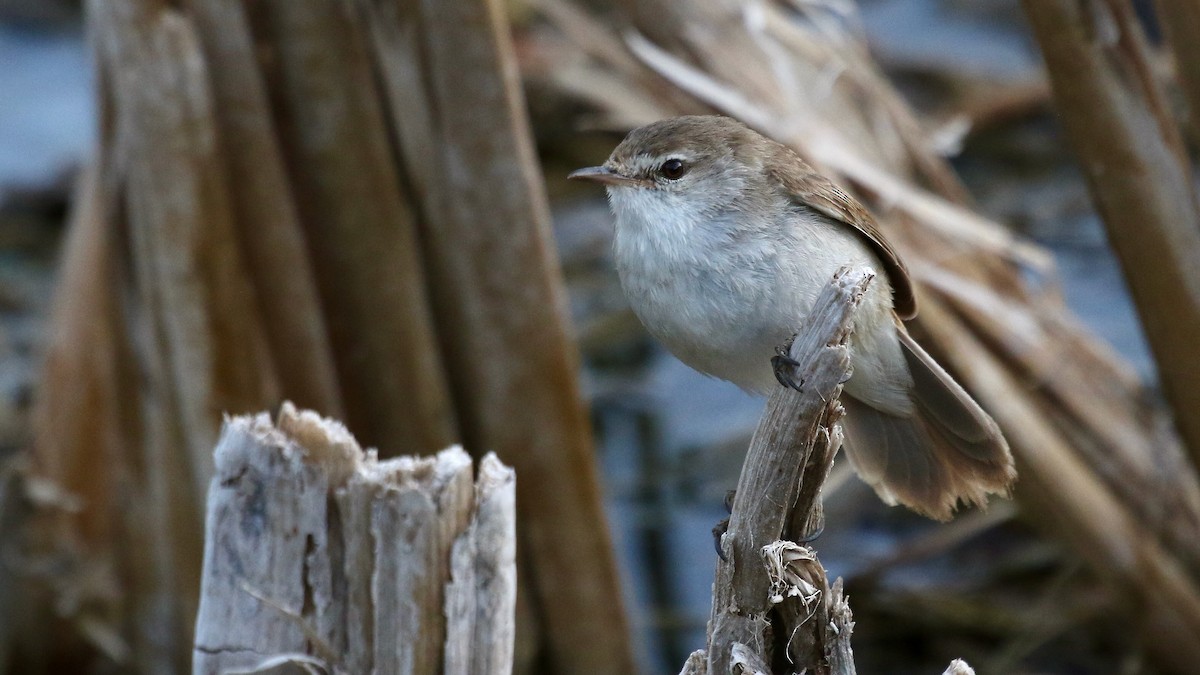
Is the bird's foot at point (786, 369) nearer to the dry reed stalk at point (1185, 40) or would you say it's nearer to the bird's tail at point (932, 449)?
the bird's tail at point (932, 449)

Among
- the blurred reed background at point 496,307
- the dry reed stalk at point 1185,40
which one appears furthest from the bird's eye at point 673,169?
the dry reed stalk at point 1185,40

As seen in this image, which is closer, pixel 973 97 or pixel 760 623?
pixel 760 623

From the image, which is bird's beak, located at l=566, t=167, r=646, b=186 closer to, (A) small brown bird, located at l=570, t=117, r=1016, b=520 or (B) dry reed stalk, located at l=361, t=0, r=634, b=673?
(A) small brown bird, located at l=570, t=117, r=1016, b=520

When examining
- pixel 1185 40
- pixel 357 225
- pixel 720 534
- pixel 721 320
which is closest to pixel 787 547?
pixel 720 534

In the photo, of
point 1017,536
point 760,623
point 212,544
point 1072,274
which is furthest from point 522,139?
point 1072,274

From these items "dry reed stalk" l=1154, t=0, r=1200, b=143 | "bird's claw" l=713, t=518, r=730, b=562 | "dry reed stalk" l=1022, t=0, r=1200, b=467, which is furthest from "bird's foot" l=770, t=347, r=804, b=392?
"dry reed stalk" l=1154, t=0, r=1200, b=143

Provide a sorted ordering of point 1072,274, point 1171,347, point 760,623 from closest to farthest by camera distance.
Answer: point 760,623, point 1171,347, point 1072,274

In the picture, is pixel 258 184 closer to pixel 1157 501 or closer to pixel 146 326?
pixel 146 326

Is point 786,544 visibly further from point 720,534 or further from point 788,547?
point 720,534
